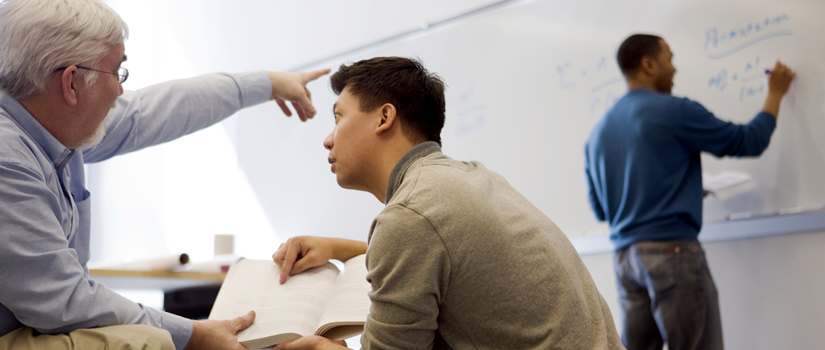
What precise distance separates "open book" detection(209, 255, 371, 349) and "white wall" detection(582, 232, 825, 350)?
135 centimetres

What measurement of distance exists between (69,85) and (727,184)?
71.8 inches

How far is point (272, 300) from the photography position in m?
1.16

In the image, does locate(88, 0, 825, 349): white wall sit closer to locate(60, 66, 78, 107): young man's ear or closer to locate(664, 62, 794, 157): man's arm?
locate(664, 62, 794, 157): man's arm

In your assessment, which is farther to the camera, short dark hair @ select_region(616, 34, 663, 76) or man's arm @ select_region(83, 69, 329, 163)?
short dark hair @ select_region(616, 34, 663, 76)

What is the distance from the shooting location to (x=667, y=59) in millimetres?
2111

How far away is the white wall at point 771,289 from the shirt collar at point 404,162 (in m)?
1.41

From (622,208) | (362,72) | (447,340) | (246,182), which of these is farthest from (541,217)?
(246,182)

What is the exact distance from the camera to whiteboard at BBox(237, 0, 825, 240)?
6.21 feet

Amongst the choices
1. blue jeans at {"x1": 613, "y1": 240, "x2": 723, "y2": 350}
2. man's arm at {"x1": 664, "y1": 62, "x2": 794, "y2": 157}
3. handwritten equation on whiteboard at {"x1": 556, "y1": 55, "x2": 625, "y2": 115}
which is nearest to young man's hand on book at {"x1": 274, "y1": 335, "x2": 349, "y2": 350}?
blue jeans at {"x1": 613, "y1": 240, "x2": 723, "y2": 350}

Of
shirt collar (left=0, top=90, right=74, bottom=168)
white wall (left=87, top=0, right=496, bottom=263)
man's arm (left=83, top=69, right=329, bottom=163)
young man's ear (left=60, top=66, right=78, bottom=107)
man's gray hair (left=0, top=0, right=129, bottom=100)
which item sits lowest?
white wall (left=87, top=0, right=496, bottom=263)

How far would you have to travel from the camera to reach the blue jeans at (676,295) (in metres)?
1.87

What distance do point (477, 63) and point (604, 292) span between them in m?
1.03

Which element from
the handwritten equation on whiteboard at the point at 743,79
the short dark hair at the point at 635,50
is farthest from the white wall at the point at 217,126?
the handwritten equation on whiteboard at the point at 743,79

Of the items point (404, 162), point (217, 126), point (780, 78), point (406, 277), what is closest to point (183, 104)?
point (404, 162)
